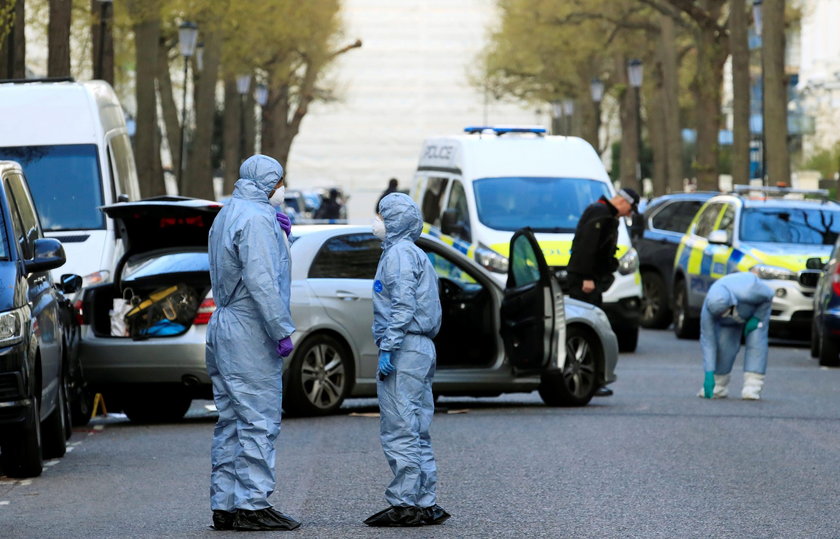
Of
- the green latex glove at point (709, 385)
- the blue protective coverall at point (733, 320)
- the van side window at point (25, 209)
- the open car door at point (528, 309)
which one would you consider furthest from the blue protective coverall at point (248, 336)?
the blue protective coverall at point (733, 320)

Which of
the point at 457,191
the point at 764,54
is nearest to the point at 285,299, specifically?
the point at 457,191

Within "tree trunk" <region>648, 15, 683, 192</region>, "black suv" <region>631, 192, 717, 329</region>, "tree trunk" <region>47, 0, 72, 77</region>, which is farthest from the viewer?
"tree trunk" <region>648, 15, 683, 192</region>

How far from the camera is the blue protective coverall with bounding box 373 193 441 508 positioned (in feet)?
28.3

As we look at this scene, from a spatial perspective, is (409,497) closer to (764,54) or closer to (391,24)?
(764,54)

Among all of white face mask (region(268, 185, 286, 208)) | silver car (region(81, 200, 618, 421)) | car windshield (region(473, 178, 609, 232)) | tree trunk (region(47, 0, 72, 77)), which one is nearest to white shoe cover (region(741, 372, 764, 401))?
silver car (region(81, 200, 618, 421))

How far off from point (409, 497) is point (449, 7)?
142 meters

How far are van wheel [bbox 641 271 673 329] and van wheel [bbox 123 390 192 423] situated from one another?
12783mm

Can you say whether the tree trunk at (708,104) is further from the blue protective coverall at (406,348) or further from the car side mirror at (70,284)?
the blue protective coverall at (406,348)

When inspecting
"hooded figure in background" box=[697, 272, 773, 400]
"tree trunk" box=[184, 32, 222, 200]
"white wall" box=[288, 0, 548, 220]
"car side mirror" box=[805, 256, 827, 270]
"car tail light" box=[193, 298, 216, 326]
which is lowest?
"hooded figure in background" box=[697, 272, 773, 400]

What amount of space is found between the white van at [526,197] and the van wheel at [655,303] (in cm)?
412

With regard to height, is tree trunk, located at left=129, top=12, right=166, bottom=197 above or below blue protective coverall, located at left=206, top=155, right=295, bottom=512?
above

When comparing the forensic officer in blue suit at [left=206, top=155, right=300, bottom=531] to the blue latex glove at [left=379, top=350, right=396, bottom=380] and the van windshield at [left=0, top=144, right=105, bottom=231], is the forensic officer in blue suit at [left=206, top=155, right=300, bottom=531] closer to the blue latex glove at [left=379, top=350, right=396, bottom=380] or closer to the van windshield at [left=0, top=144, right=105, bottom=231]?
the blue latex glove at [left=379, top=350, right=396, bottom=380]

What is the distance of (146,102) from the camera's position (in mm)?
34688

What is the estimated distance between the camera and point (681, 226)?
26.9 meters
